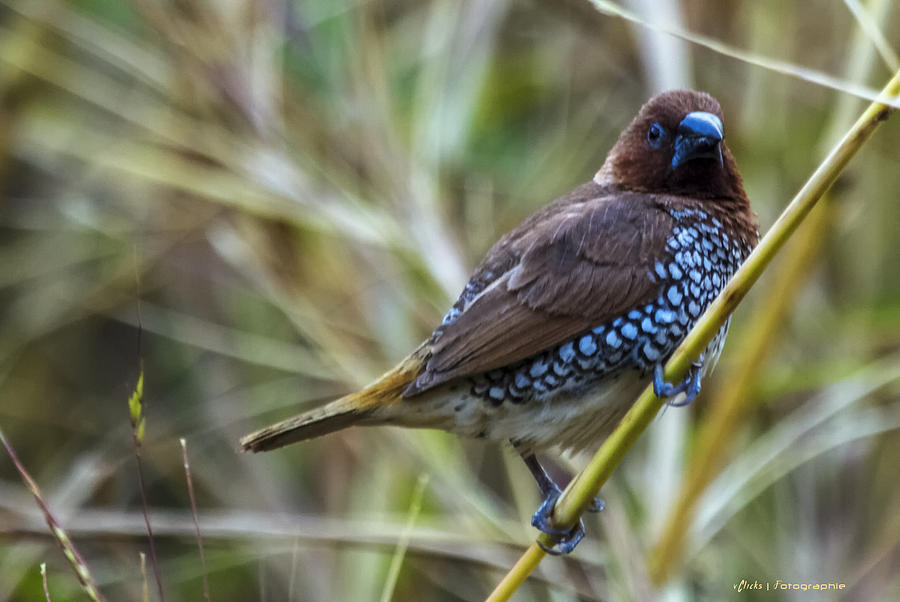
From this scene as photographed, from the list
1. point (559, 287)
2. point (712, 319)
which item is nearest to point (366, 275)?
point (559, 287)

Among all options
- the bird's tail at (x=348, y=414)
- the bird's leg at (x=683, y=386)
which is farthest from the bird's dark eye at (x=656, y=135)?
the bird's tail at (x=348, y=414)

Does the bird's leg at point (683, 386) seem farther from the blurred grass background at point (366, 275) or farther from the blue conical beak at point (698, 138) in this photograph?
the blurred grass background at point (366, 275)

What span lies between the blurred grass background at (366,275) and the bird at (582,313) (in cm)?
40

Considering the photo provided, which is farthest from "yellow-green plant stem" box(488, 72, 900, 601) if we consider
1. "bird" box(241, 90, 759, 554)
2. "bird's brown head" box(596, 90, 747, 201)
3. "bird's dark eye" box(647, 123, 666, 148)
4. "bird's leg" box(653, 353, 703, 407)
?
"bird's dark eye" box(647, 123, 666, 148)

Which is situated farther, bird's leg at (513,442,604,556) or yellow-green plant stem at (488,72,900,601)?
bird's leg at (513,442,604,556)

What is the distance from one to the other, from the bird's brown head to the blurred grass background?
381 millimetres

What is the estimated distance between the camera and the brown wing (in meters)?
2.71

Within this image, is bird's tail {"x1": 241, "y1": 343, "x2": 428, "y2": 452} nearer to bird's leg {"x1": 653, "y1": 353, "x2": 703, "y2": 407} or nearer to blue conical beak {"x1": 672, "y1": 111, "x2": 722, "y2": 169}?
bird's leg {"x1": 653, "y1": 353, "x2": 703, "y2": 407}

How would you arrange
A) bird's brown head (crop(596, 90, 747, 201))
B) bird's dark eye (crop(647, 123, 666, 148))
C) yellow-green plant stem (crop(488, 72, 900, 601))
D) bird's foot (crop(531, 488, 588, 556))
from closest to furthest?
yellow-green plant stem (crop(488, 72, 900, 601)), bird's foot (crop(531, 488, 588, 556)), bird's brown head (crop(596, 90, 747, 201)), bird's dark eye (crop(647, 123, 666, 148))

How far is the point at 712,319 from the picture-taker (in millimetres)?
1882

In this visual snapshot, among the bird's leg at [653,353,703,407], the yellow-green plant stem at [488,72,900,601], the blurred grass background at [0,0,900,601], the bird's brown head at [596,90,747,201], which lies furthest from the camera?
the blurred grass background at [0,0,900,601]

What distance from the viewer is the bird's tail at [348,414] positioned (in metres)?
2.71

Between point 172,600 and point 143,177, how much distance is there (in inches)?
68.1

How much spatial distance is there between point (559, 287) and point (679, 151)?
0.50 meters
